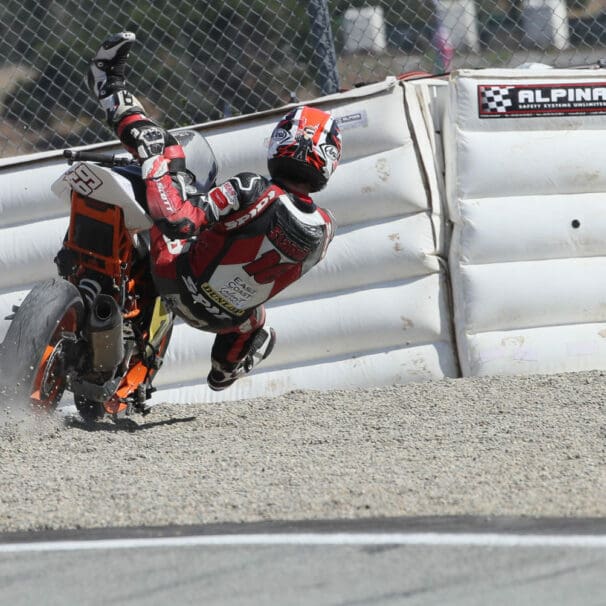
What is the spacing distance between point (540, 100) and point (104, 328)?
2.83 meters

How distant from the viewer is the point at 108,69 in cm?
Result: 455

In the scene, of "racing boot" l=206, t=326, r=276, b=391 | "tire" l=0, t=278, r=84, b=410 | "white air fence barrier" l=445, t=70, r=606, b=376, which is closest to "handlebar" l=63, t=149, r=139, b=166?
"tire" l=0, t=278, r=84, b=410

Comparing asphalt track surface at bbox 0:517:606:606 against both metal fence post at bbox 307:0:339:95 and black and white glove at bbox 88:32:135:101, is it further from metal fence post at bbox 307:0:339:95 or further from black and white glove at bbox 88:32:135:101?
metal fence post at bbox 307:0:339:95

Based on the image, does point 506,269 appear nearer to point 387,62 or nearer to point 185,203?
point 387,62

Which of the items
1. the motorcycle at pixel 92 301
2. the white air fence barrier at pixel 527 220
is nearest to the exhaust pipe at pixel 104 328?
the motorcycle at pixel 92 301

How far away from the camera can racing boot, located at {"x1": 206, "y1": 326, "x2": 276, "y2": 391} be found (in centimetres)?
500

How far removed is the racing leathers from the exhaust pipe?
11.1 inches

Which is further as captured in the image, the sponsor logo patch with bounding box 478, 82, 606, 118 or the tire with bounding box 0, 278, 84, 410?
the sponsor logo patch with bounding box 478, 82, 606, 118

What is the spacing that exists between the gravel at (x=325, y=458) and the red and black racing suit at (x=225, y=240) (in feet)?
1.87

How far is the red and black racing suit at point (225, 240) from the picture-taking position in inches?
167

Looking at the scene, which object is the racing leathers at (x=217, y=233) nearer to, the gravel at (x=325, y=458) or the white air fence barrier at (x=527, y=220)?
the gravel at (x=325, y=458)

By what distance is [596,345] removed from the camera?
5.79m

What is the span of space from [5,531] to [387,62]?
428 centimetres

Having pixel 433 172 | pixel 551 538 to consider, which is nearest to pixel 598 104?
pixel 433 172
